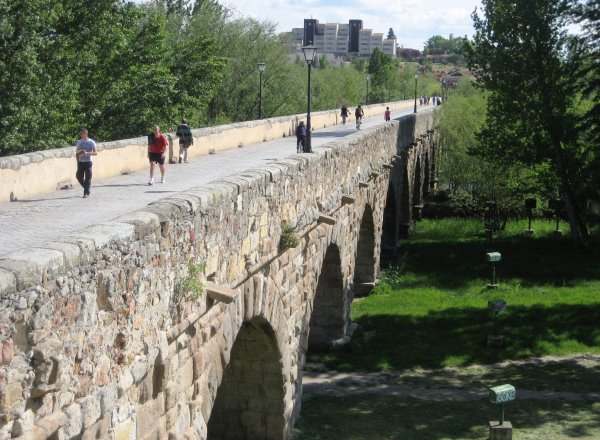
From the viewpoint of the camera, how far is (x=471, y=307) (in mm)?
25141

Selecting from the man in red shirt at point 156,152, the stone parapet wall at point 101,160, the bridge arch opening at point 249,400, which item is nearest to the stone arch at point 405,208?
the stone parapet wall at point 101,160

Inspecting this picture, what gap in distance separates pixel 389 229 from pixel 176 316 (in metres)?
29.0

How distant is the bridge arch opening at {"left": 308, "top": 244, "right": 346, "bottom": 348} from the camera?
19953 millimetres

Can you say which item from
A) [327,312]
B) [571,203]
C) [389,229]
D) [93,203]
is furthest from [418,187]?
[93,203]

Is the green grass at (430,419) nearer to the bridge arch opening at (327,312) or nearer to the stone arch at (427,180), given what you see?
the bridge arch opening at (327,312)

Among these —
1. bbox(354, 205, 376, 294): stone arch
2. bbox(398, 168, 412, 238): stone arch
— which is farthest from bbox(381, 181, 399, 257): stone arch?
bbox(354, 205, 376, 294): stone arch

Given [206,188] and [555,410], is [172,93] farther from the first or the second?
[206,188]

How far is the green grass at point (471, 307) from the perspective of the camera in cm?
2091

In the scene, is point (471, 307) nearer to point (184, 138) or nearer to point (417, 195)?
point (184, 138)

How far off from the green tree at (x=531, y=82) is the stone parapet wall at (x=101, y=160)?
10967 millimetres

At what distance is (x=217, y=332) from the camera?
8547 millimetres

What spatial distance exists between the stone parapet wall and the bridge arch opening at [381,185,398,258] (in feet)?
26.3

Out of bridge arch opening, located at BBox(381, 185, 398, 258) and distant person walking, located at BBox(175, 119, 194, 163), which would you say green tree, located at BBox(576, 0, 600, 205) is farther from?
distant person walking, located at BBox(175, 119, 194, 163)

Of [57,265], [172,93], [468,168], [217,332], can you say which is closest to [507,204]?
[468,168]
